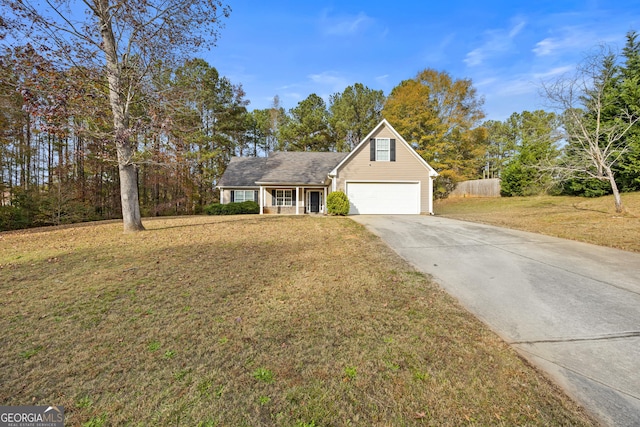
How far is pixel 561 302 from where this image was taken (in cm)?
432

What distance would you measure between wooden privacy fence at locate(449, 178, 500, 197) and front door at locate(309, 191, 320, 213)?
56.2 ft

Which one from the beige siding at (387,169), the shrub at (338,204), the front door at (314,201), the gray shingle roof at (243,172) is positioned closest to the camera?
the shrub at (338,204)

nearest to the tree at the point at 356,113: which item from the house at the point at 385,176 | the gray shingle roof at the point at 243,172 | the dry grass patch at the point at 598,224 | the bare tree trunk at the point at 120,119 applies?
the gray shingle roof at the point at 243,172

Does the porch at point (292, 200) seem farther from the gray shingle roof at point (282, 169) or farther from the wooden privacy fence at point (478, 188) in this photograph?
the wooden privacy fence at point (478, 188)

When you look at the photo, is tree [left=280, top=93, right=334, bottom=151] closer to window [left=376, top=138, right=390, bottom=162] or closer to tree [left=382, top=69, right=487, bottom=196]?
tree [left=382, top=69, right=487, bottom=196]

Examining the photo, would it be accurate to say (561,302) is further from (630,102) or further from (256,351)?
(630,102)

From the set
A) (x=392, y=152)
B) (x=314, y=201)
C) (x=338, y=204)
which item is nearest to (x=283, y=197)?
(x=314, y=201)

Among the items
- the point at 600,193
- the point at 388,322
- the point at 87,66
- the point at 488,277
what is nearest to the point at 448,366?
the point at 388,322

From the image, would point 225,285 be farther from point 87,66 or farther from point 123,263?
point 87,66

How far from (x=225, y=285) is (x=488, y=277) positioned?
16.4 feet
